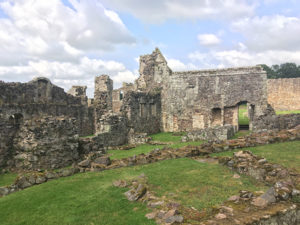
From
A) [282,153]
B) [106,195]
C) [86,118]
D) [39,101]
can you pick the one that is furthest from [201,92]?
[106,195]

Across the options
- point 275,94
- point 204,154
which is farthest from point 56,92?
point 275,94

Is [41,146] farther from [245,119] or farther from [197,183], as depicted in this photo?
[245,119]

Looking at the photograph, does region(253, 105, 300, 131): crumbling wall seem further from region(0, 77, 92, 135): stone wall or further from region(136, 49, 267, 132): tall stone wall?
region(0, 77, 92, 135): stone wall

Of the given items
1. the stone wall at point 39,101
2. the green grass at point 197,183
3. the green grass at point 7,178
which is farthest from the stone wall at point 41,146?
the green grass at point 197,183

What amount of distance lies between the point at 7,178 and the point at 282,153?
11526mm

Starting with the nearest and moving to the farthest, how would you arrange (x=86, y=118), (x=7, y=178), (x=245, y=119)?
(x=7, y=178)
(x=86, y=118)
(x=245, y=119)

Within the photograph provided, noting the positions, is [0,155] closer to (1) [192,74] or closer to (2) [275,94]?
(1) [192,74]

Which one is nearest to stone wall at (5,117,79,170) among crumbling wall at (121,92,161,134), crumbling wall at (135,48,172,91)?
crumbling wall at (121,92,161,134)

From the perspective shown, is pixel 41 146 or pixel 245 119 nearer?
pixel 41 146

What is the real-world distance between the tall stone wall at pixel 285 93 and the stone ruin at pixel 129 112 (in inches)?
850

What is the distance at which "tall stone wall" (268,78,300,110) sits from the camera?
1691 inches

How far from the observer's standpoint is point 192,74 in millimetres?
26469

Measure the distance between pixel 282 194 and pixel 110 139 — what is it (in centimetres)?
1411

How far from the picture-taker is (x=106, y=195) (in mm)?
7094
